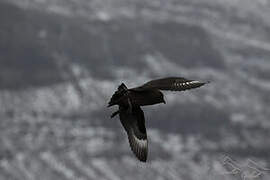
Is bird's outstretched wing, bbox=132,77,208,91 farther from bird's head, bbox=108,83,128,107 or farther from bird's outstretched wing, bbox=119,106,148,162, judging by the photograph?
bird's outstretched wing, bbox=119,106,148,162

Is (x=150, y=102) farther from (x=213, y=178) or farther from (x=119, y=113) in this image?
(x=213, y=178)

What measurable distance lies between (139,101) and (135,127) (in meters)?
1.04

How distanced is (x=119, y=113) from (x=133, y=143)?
826 mm

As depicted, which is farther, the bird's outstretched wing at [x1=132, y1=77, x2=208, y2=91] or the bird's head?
the bird's head

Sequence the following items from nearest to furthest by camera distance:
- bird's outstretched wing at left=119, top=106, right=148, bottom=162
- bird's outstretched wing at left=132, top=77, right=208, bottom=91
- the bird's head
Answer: bird's outstretched wing at left=132, top=77, right=208, bottom=91 < the bird's head < bird's outstretched wing at left=119, top=106, right=148, bottom=162

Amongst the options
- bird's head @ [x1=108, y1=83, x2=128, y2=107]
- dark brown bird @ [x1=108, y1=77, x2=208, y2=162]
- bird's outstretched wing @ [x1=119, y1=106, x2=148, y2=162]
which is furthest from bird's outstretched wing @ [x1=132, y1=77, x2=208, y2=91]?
bird's outstretched wing @ [x1=119, y1=106, x2=148, y2=162]

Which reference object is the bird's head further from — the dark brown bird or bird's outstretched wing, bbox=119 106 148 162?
bird's outstretched wing, bbox=119 106 148 162

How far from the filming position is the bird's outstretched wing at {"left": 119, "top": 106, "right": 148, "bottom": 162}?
1662cm

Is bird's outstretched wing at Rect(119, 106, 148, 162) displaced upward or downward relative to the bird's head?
downward

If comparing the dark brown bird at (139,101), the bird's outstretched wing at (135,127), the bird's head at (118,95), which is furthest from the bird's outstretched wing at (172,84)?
the bird's outstretched wing at (135,127)

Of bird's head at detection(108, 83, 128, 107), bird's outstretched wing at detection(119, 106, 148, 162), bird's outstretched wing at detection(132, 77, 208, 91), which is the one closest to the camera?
bird's outstretched wing at detection(132, 77, 208, 91)

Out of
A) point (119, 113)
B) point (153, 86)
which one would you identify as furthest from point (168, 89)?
point (119, 113)

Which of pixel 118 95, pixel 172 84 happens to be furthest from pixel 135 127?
pixel 172 84

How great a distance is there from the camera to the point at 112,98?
1641 cm
